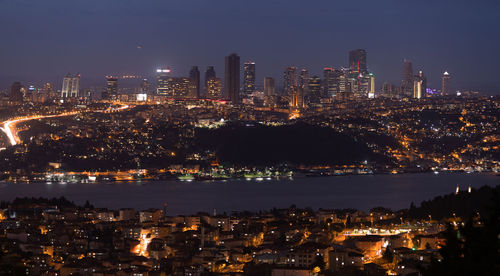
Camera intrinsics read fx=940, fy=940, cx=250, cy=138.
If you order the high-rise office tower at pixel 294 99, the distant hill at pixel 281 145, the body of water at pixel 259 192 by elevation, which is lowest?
the body of water at pixel 259 192

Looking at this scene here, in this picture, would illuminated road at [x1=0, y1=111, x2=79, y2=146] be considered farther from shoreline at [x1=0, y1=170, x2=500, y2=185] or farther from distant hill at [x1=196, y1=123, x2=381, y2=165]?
distant hill at [x1=196, y1=123, x2=381, y2=165]

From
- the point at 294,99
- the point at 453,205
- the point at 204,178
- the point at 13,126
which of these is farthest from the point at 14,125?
the point at 453,205

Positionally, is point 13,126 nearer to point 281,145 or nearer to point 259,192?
point 281,145

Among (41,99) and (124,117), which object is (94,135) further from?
(41,99)

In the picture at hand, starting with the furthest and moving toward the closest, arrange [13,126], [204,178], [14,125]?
[14,125] → [13,126] → [204,178]

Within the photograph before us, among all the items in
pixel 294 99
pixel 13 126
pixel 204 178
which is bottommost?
pixel 204 178

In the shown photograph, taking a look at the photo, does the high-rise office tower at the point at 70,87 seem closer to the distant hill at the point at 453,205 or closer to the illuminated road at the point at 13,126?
the illuminated road at the point at 13,126

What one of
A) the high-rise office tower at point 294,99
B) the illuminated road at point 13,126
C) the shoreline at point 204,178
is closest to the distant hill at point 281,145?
the shoreline at point 204,178

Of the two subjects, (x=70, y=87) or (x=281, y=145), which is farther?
(x=70, y=87)

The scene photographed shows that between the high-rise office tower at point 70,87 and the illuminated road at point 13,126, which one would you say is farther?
the high-rise office tower at point 70,87

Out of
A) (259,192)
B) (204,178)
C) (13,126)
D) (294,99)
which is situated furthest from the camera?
(294,99)
